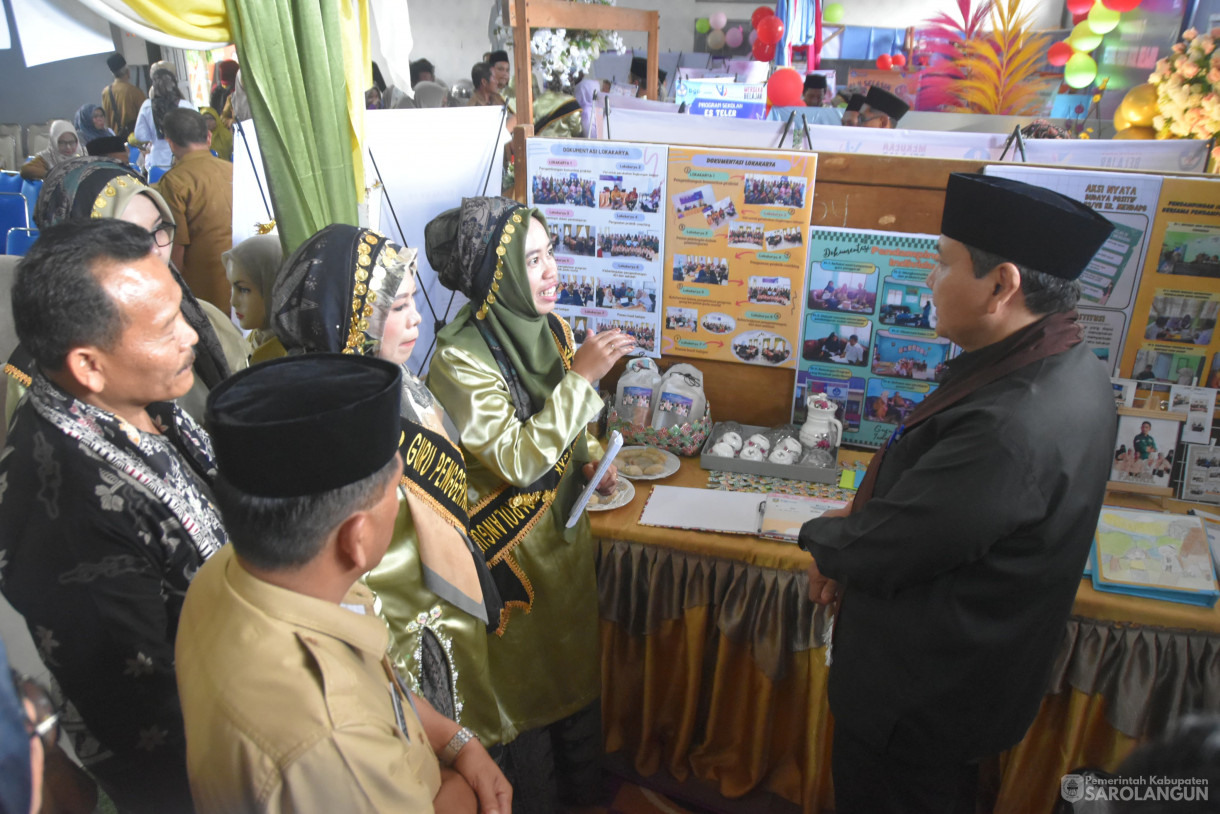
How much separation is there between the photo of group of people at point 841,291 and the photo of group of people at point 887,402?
0.25m

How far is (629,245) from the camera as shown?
96.1 inches

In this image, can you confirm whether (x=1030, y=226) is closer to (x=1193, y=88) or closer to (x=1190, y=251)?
(x=1190, y=251)

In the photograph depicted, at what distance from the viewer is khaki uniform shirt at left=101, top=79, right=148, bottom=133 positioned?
730 cm

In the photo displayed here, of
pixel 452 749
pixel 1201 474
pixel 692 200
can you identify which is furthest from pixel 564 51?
pixel 452 749

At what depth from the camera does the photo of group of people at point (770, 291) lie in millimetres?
2328

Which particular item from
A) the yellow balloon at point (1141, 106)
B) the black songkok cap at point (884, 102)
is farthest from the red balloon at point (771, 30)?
the yellow balloon at point (1141, 106)

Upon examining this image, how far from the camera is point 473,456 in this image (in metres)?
1.86

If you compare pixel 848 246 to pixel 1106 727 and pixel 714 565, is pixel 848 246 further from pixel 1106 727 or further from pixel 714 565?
pixel 1106 727

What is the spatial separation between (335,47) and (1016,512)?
2178mm

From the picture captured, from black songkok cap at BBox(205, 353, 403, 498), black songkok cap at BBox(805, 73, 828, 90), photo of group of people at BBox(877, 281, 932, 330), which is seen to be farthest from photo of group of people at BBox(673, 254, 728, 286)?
black songkok cap at BBox(805, 73, 828, 90)

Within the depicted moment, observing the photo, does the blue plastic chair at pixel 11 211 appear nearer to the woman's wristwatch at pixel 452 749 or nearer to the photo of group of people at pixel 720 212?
the photo of group of people at pixel 720 212

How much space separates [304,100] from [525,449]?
4.23ft

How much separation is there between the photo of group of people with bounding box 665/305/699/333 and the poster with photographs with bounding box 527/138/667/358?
42 mm

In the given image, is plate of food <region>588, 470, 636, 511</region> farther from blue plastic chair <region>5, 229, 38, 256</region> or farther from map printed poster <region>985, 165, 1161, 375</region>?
blue plastic chair <region>5, 229, 38, 256</region>
